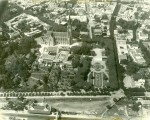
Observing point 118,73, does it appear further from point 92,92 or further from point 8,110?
point 8,110

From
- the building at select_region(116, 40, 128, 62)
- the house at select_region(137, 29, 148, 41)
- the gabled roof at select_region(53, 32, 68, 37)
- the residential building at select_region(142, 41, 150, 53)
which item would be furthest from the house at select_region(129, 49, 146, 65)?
the gabled roof at select_region(53, 32, 68, 37)

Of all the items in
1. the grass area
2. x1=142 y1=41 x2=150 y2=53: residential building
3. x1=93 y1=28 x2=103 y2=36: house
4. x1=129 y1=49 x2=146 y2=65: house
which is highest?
x1=93 y1=28 x2=103 y2=36: house

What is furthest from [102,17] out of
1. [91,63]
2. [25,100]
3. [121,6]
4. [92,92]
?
[25,100]

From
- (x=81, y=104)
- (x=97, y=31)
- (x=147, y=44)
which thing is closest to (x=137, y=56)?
(x=147, y=44)

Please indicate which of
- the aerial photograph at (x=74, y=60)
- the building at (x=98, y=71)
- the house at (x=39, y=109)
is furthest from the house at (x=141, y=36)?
the house at (x=39, y=109)

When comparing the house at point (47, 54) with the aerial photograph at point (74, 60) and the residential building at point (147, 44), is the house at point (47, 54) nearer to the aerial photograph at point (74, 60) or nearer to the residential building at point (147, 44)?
the aerial photograph at point (74, 60)

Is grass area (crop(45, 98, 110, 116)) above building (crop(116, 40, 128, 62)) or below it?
below

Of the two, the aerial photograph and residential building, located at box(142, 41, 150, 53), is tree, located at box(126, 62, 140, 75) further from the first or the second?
residential building, located at box(142, 41, 150, 53)

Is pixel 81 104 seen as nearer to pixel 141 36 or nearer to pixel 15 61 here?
pixel 15 61
